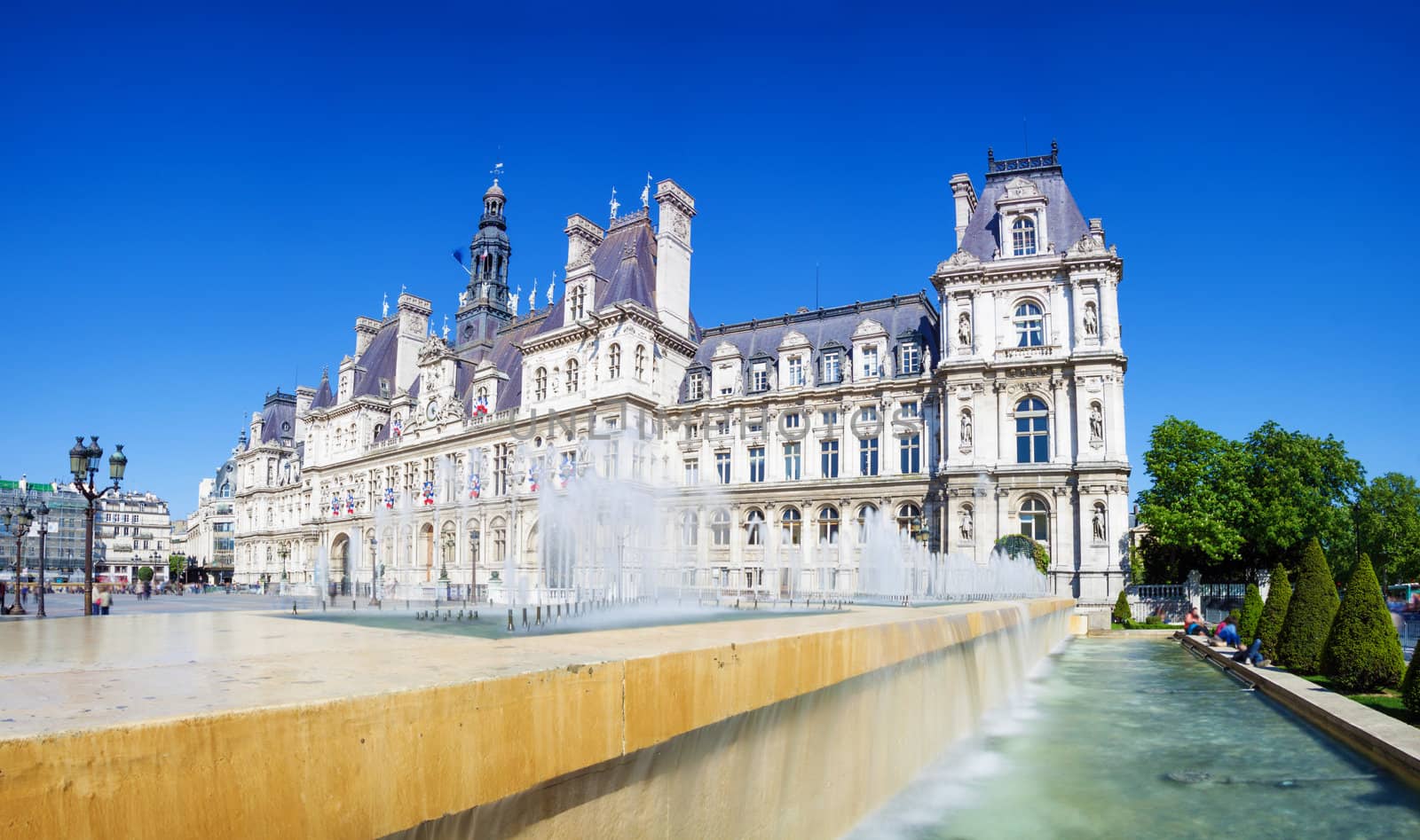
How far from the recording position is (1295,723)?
11.0 metres

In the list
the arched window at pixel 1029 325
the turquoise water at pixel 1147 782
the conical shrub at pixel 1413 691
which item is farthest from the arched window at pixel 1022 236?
the conical shrub at pixel 1413 691

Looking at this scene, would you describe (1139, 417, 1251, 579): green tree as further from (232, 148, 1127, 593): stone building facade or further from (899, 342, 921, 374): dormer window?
(899, 342, 921, 374): dormer window

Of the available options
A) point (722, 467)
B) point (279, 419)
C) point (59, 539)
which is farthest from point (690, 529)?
point (59, 539)

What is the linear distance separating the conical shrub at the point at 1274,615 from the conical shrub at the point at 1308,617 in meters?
0.39

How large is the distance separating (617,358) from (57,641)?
42943 mm

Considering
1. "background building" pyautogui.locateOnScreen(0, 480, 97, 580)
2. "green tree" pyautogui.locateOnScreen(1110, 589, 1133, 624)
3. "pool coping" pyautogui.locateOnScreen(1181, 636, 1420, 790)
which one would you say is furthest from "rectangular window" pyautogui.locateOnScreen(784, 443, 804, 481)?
"background building" pyautogui.locateOnScreen(0, 480, 97, 580)

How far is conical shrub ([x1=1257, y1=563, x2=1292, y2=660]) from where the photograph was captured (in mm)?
18391

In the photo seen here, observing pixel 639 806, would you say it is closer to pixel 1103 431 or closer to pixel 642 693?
pixel 642 693

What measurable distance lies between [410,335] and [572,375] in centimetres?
2554

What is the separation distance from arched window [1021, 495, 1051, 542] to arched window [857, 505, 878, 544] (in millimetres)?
6721

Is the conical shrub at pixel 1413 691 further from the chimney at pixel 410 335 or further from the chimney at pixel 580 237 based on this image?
the chimney at pixel 410 335

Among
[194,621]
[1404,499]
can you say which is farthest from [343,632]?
[1404,499]

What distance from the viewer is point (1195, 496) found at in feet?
131

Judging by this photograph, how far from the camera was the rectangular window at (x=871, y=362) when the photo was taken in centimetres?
4447
